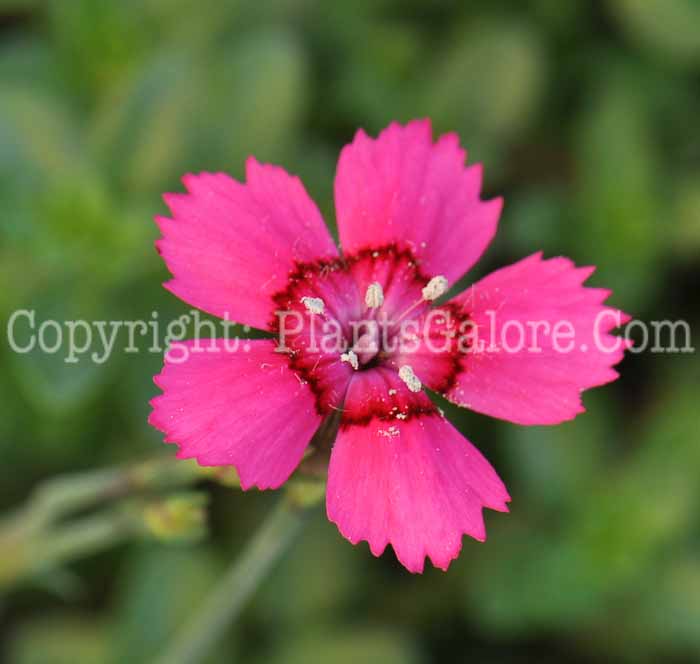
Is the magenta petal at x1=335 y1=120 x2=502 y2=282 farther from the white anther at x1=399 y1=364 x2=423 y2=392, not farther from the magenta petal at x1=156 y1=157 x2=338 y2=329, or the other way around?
the white anther at x1=399 y1=364 x2=423 y2=392

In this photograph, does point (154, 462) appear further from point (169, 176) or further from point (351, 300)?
point (169, 176)

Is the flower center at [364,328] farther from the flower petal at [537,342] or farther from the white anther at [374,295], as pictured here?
the flower petal at [537,342]

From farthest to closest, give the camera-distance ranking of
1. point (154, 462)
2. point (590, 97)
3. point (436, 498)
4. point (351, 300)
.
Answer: point (590, 97), point (154, 462), point (351, 300), point (436, 498)

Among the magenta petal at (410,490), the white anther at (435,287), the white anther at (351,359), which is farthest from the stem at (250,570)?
the white anther at (435,287)

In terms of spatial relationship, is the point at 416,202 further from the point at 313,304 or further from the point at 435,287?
the point at 313,304

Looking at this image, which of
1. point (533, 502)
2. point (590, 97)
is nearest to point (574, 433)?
point (533, 502)

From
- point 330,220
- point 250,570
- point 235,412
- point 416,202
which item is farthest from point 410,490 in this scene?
point 330,220

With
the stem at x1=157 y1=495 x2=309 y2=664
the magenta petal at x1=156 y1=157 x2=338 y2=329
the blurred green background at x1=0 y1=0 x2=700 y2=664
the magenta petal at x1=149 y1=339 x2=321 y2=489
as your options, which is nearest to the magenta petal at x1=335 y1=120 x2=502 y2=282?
the magenta petal at x1=156 y1=157 x2=338 y2=329

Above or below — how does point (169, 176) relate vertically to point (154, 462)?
above
